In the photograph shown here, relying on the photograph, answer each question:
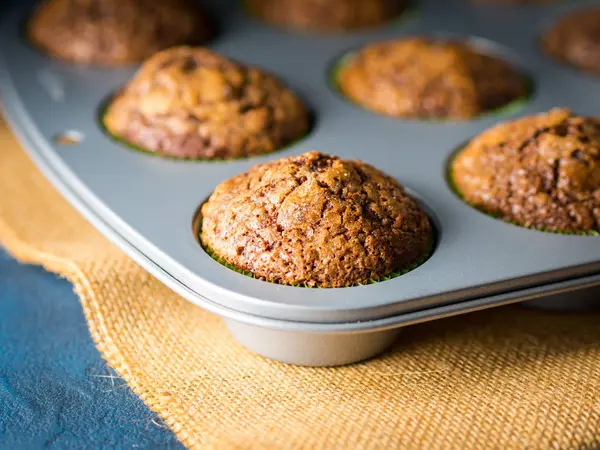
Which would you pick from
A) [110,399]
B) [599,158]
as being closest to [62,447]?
[110,399]

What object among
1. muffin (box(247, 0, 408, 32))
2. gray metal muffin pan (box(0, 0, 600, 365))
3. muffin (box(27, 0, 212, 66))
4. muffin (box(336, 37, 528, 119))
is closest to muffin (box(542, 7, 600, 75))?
gray metal muffin pan (box(0, 0, 600, 365))

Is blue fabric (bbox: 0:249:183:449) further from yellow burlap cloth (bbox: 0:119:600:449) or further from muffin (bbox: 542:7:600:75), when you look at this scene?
muffin (bbox: 542:7:600:75)

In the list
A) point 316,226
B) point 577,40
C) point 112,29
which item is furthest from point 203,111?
point 577,40

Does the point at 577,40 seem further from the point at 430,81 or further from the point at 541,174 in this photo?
the point at 541,174

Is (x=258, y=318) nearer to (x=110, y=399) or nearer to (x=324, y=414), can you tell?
(x=324, y=414)

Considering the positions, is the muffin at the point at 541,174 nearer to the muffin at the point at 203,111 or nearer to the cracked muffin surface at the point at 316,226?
the cracked muffin surface at the point at 316,226
